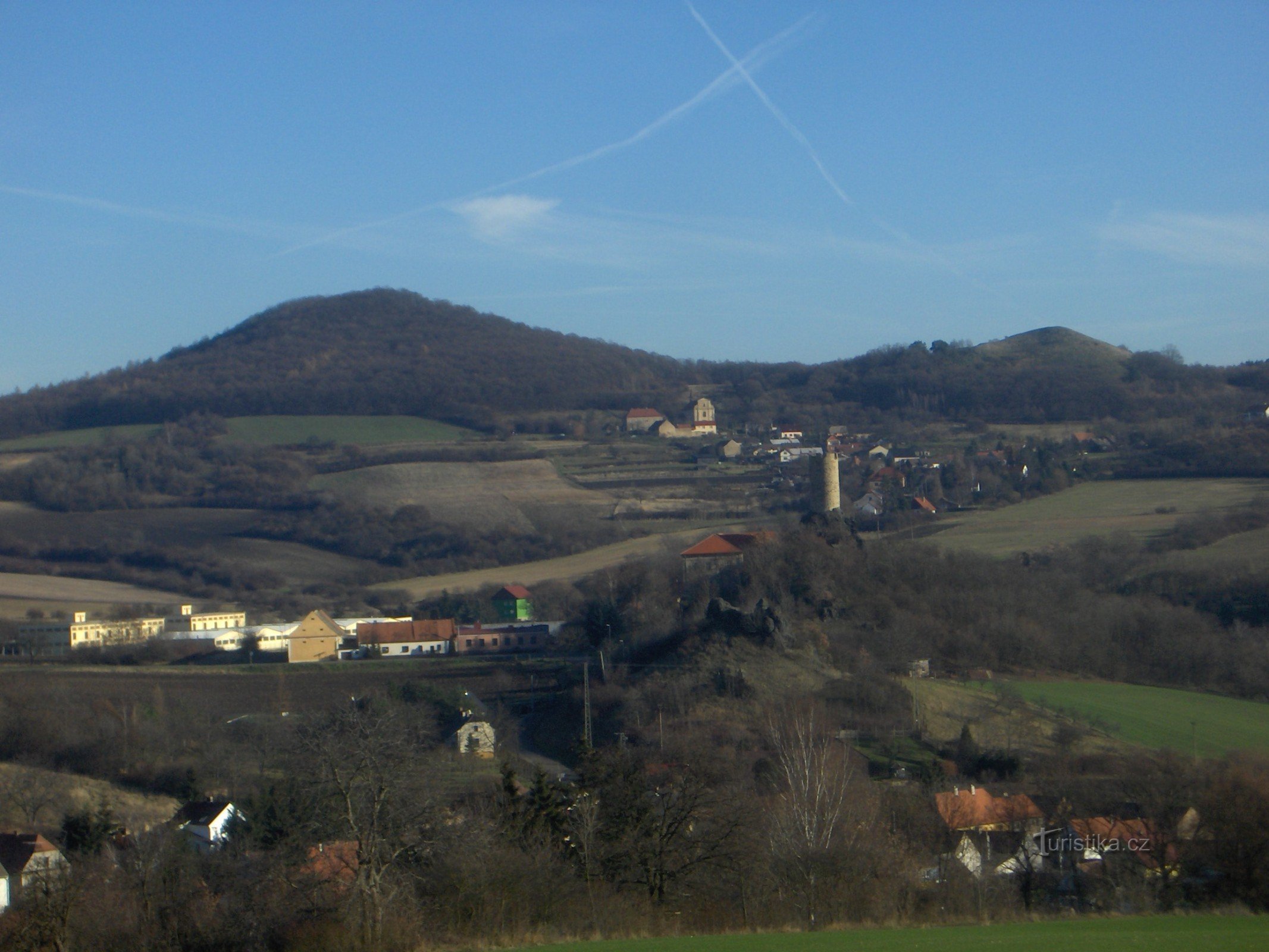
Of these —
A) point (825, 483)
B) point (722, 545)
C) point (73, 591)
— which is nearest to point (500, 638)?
point (722, 545)

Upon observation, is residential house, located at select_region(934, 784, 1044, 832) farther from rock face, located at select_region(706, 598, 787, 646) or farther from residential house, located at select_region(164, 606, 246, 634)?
residential house, located at select_region(164, 606, 246, 634)

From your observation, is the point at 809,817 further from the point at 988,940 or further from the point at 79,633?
the point at 79,633

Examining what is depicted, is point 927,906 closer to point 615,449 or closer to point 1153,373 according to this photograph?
point 615,449

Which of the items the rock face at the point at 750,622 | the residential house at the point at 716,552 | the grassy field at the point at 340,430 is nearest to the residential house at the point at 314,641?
the residential house at the point at 716,552

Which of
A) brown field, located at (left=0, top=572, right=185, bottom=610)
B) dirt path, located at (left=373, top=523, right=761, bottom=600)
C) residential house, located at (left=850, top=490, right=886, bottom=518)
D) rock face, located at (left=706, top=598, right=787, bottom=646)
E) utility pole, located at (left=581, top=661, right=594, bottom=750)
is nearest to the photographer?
utility pole, located at (left=581, top=661, right=594, bottom=750)

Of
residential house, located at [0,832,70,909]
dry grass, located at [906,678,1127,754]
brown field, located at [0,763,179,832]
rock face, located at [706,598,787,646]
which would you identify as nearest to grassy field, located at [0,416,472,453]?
rock face, located at [706,598,787,646]

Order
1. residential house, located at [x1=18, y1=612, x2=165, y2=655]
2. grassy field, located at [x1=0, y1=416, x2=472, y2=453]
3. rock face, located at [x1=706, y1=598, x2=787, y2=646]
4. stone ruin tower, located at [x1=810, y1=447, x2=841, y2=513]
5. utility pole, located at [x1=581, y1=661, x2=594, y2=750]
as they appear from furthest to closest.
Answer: grassy field, located at [x1=0, y1=416, x2=472, y2=453], stone ruin tower, located at [x1=810, y1=447, x2=841, y2=513], residential house, located at [x1=18, y1=612, x2=165, y2=655], rock face, located at [x1=706, y1=598, x2=787, y2=646], utility pole, located at [x1=581, y1=661, x2=594, y2=750]

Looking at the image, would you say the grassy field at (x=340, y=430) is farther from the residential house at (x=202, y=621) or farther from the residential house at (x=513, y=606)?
the residential house at (x=513, y=606)
